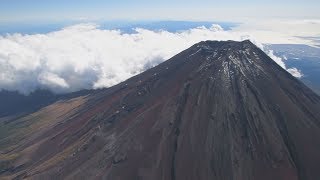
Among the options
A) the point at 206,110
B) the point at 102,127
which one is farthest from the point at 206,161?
the point at 102,127

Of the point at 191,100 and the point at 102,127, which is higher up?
the point at 191,100

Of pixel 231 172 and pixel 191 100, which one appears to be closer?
pixel 231 172

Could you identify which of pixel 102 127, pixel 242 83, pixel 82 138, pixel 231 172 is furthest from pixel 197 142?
pixel 82 138

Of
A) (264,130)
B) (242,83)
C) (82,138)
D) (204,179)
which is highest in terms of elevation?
(242,83)

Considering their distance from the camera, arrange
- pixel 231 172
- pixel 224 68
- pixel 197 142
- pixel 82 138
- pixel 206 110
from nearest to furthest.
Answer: pixel 231 172 < pixel 197 142 < pixel 206 110 < pixel 224 68 < pixel 82 138

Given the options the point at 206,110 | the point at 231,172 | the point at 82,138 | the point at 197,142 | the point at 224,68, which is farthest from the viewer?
the point at 82,138

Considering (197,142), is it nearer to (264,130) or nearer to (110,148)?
(264,130)
